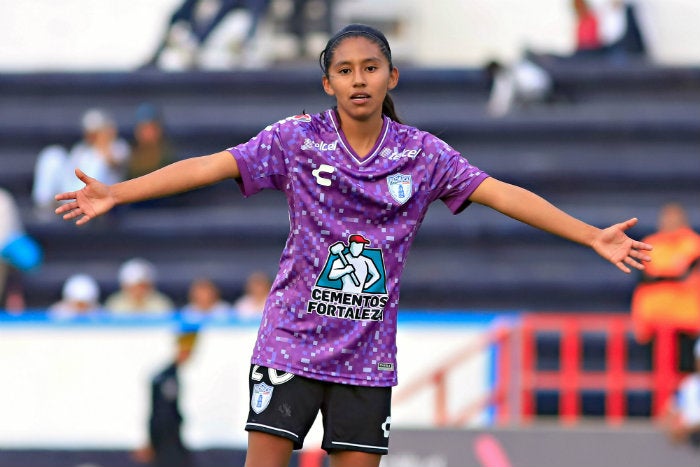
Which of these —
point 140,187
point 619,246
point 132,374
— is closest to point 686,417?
point 132,374

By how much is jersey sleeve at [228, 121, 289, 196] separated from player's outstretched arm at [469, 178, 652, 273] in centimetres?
72

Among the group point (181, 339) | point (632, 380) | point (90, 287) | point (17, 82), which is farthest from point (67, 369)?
point (17, 82)

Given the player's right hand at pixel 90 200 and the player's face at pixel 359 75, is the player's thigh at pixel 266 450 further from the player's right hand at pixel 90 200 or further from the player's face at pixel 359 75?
the player's face at pixel 359 75

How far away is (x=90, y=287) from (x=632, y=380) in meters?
5.17

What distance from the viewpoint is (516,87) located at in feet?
54.7

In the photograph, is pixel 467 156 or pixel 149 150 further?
pixel 467 156

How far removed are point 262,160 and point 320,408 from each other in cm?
88

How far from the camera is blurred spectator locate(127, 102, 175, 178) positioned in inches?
612

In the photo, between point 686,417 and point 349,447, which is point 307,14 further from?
point 349,447

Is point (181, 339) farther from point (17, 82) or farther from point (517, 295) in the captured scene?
point (17, 82)

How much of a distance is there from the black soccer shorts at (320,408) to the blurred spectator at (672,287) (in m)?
7.15

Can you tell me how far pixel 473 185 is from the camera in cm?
546

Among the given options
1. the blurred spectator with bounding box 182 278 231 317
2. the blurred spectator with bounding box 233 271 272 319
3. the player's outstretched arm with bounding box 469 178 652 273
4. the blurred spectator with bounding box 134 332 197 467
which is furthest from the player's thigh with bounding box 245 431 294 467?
the blurred spectator with bounding box 182 278 231 317

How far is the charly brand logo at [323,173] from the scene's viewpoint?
533 cm
